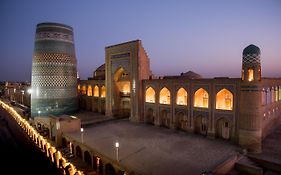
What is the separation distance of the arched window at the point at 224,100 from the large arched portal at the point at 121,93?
916 centimetres

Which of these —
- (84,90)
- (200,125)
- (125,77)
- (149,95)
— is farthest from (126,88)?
(200,125)

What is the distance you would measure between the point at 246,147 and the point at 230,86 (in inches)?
138

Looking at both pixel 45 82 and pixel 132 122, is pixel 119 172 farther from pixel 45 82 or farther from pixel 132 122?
pixel 45 82

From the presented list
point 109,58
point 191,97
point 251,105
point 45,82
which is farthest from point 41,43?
point 251,105

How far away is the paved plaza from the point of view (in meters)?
8.48

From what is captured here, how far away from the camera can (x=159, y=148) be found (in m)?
10.7

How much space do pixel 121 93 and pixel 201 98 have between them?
8910mm

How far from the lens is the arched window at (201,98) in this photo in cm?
1332

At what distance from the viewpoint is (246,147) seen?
10781 millimetres

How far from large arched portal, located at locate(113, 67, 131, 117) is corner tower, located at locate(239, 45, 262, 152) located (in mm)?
10971

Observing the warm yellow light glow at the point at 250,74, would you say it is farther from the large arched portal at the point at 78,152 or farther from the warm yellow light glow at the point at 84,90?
the warm yellow light glow at the point at 84,90

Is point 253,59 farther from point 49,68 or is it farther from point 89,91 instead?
point 89,91

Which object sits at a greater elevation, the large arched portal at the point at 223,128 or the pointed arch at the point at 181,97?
the pointed arch at the point at 181,97

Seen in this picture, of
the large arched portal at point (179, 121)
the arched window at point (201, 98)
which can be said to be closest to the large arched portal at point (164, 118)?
the large arched portal at point (179, 121)
